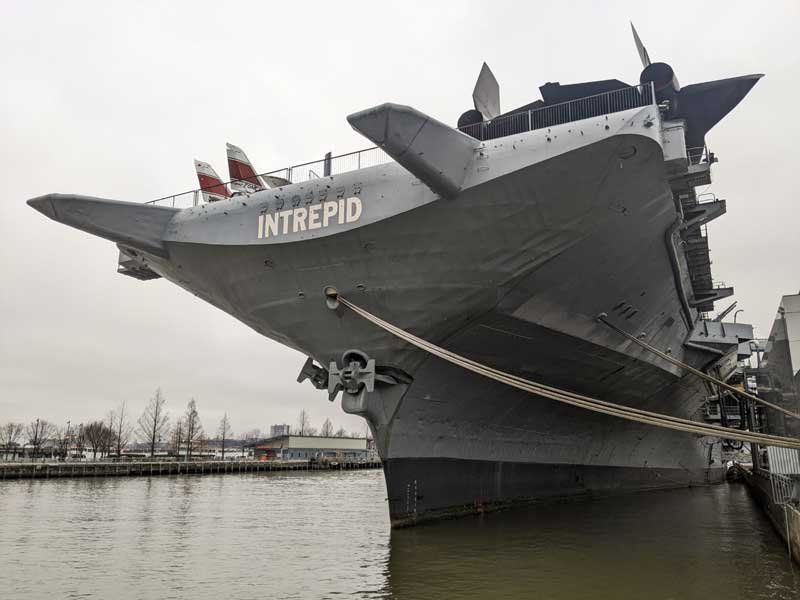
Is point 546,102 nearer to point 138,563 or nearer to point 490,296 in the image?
point 490,296

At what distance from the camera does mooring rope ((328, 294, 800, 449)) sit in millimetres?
7535

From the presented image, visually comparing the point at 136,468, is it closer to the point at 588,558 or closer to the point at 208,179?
the point at 208,179

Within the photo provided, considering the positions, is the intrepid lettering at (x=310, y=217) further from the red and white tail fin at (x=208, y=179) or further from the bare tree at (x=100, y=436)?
the bare tree at (x=100, y=436)

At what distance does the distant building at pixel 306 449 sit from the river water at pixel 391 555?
1657 inches

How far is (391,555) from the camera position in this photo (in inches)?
379

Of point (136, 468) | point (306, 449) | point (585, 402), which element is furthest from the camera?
point (306, 449)

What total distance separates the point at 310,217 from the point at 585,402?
5.28 m

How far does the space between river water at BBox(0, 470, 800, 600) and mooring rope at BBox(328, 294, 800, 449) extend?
6.26 feet

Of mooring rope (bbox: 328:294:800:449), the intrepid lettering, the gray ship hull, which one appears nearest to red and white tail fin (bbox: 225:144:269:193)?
the gray ship hull

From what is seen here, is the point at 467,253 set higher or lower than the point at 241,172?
lower

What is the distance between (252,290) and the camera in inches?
456

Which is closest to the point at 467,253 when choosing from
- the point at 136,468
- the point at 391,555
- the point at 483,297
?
the point at 483,297

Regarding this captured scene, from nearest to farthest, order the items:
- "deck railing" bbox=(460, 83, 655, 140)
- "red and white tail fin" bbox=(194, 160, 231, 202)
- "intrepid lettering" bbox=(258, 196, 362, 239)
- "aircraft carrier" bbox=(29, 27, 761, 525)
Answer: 1. "aircraft carrier" bbox=(29, 27, 761, 525)
2. "deck railing" bbox=(460, 83, 655, 140)
3. "intrepid lettering" bbox=(258, 196, 362, 239)
4. "red and white tail fin" bbox=(194, 160, 231, 202)

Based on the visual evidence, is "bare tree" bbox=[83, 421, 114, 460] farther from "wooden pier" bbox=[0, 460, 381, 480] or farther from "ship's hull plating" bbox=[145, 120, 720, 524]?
"ship's hull plating" bbox=[145, 120, 720, 524]
